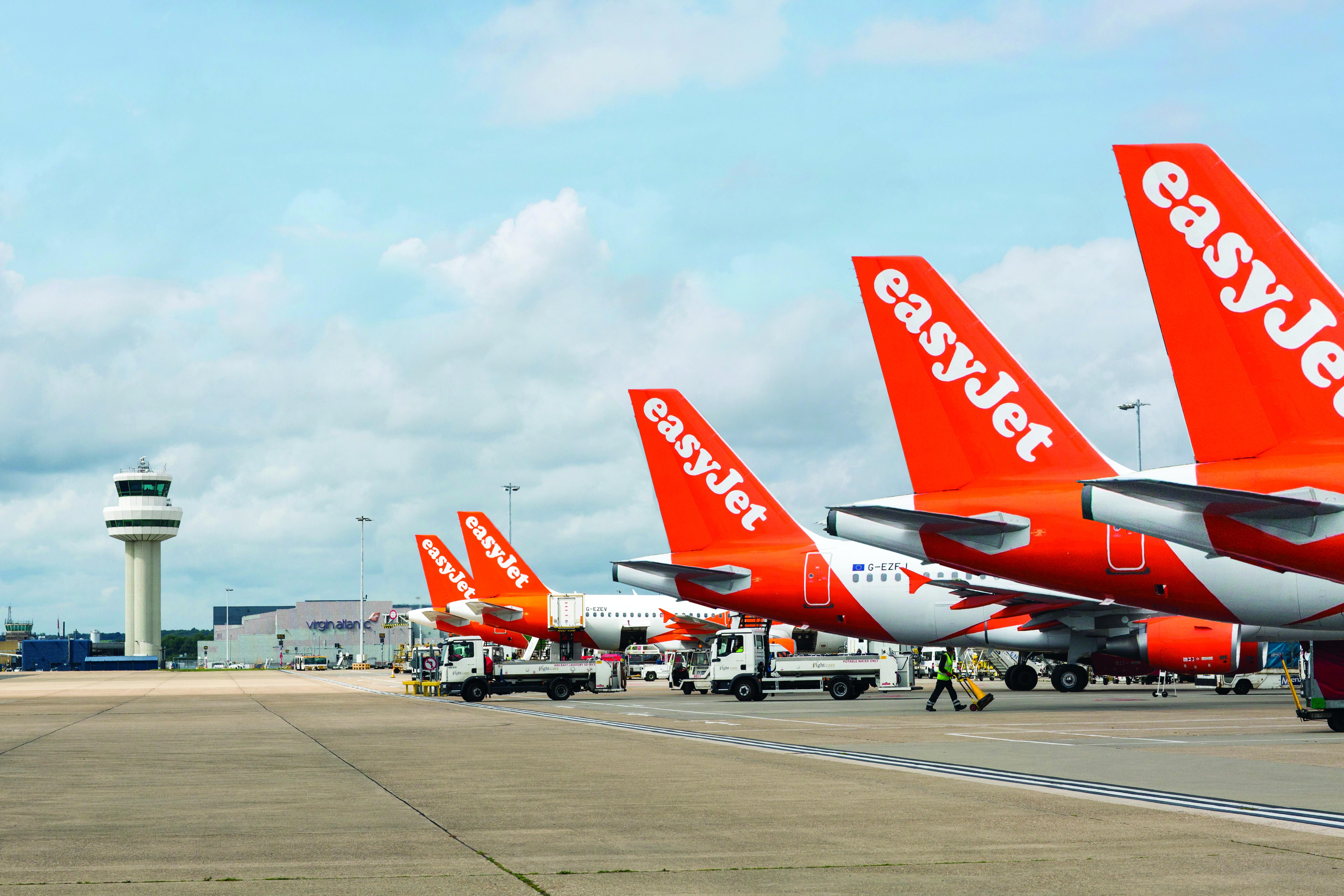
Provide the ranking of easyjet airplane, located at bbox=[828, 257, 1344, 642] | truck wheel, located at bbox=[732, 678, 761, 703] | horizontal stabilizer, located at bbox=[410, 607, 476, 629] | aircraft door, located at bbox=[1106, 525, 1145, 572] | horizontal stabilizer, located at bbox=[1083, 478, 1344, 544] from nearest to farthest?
1. horizontal stabilizer, located at bbox=[1083, 478, 1344, 544]
2. easyjet airplane, located at bbox=[828, 257, 1344, 642]
3. aircraft door, located at bbox=[1106, 525, 1145, 572]
4. truck wheel, located at bbox=[732, 678, 761, 703]
5. horizontal stabilizer, located at bbox=[410, 607, 476, 629]

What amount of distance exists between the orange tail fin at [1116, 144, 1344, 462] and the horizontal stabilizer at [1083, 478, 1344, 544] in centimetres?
103

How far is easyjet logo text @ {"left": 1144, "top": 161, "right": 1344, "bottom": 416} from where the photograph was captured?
66.9ft

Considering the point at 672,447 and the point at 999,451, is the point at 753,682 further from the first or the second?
the point at 999,451

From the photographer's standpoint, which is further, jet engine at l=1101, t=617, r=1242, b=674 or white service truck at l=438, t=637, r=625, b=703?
white service truck at l=438, t=637, r=625, b=703

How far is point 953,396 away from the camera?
96.8 feet

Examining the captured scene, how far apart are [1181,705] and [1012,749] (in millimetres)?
17018

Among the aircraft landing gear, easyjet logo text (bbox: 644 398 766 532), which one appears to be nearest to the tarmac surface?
easyjet logo text (bbox: 644 398 766 532)

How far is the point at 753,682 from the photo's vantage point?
152 ft

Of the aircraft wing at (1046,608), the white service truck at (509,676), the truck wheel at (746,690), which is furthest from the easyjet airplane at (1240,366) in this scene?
the white service truck at (509,676)

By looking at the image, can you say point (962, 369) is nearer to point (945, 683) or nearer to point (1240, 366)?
point (1240, 366)

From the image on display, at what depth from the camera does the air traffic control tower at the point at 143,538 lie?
6821 inches

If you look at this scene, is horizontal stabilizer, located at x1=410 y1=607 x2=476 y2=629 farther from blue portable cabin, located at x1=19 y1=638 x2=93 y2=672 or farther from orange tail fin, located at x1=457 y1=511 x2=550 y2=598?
blue portable cabin, located at x1=19 y1=638 x2=93 y2=672

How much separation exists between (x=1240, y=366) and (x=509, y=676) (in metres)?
34.9

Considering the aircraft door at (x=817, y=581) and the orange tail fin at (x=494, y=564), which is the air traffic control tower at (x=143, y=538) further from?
the aircraft door at (x=817, y=581)
